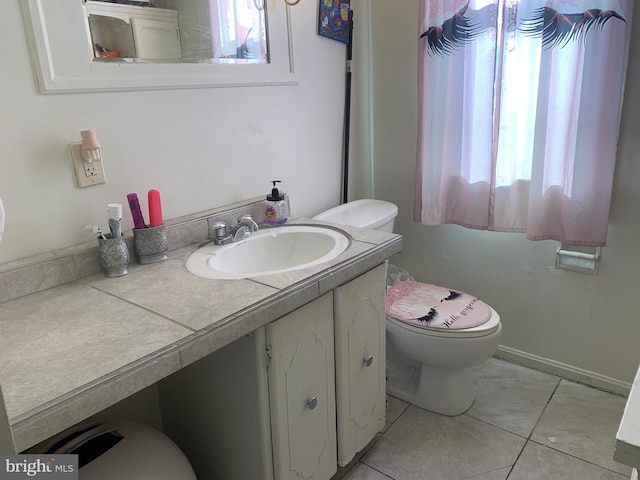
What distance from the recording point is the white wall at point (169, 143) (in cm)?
119

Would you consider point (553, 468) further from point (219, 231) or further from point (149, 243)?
point (149, 243)

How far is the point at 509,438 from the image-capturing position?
1.80 metres

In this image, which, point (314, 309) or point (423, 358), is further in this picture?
point (423, 358)

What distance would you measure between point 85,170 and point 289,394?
2.55ft

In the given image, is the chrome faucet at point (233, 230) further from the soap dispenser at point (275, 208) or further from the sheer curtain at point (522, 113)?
the sheer curtain at point (522, 113)

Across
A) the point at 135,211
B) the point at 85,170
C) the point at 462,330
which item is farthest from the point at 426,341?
the point at 85,170

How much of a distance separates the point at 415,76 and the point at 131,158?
131 centimetres

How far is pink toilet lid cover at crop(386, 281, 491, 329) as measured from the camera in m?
1.80

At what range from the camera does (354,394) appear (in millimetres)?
1563

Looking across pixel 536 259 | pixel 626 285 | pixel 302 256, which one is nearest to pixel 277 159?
pixel 302 256

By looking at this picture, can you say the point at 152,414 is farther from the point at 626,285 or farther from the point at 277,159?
the point at 626,285

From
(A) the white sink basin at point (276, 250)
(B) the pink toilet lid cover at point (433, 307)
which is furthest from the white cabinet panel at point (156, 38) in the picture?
(B) the pink toilet lid cover at point (433, 307)

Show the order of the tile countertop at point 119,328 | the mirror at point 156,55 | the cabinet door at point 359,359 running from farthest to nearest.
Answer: the cabinet door at point 359,359 < the mirror at point 156,55 < the tile countertop at point 119,328

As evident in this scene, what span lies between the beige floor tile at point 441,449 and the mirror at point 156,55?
134 cm
